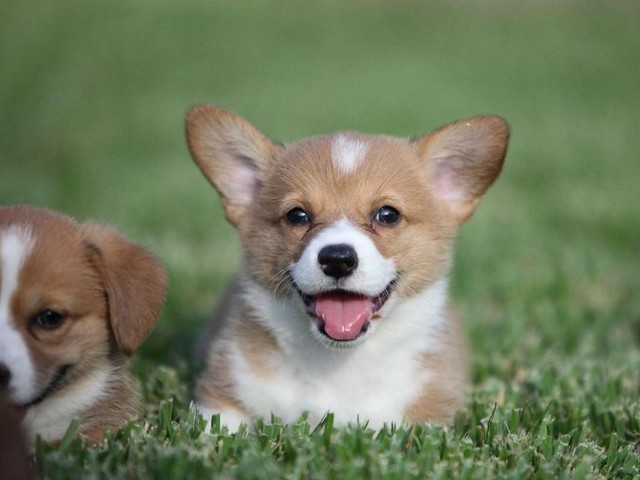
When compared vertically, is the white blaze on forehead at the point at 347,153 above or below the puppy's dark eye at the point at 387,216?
above

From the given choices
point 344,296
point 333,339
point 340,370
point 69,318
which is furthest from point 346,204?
point 69,318

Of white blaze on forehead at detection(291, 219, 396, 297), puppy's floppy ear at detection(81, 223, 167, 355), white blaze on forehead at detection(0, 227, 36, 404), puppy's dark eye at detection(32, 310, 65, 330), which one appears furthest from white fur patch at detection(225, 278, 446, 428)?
white blaze on forehead at detection(0, 227, 36, 404)

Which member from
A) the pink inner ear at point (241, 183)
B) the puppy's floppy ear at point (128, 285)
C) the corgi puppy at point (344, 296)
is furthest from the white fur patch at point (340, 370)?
the puppy's floppy ear at point (128, 285)

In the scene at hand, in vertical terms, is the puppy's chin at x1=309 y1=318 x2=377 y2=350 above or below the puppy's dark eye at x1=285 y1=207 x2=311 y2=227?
below

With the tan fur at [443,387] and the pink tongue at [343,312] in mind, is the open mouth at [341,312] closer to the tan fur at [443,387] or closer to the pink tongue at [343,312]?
the pink tongue at [343,312]

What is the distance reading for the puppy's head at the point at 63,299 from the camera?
3545mm

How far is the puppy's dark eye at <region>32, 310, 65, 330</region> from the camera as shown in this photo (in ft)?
11.9

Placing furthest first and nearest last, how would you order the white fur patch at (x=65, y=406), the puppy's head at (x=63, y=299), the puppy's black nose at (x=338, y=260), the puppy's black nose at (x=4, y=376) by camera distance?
the puppy's black nose at (x=338, y=260) → the white fur patch at (x=65, y=406) → the puppy's head at (x=63, y=299) → the puppy's black nose at (x=4, y=376)

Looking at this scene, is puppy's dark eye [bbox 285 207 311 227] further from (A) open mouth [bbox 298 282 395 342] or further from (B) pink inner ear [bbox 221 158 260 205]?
(B) pink inner ear [bbox 221 158 260 205]

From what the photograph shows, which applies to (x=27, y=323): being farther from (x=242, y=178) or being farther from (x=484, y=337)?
(x=484, y=337)

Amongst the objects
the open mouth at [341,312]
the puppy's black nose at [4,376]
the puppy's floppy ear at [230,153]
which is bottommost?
the puppy's black nose at [4,376]

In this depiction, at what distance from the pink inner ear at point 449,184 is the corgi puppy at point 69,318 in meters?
1.63

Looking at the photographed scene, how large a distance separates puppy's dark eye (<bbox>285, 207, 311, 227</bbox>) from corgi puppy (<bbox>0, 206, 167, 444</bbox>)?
2.29ft

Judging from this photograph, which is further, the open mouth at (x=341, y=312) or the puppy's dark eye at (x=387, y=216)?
the puppy's dark eye at (x=387, y=216)
